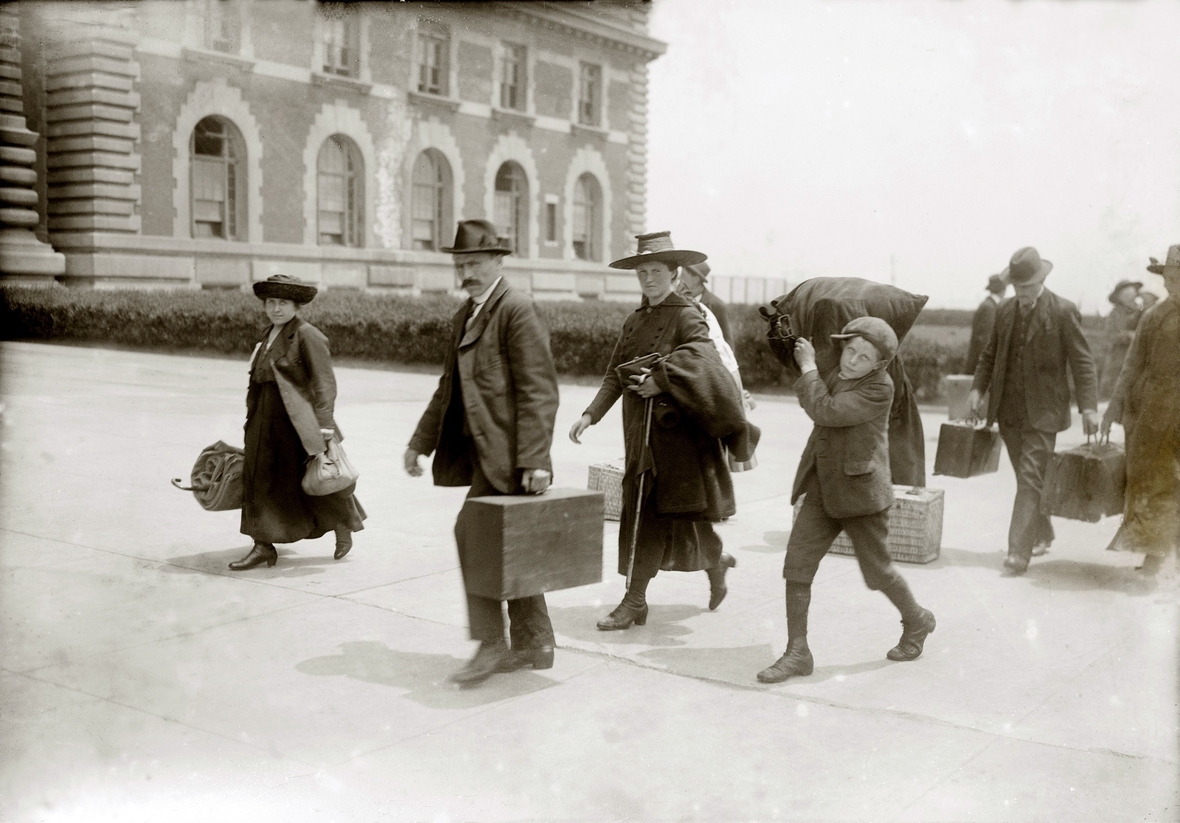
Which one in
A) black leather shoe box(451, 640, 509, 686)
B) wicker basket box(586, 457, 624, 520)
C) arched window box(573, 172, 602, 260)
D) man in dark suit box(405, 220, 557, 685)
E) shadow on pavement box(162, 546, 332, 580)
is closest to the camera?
black leather shoe box(451, 640, 509, 686)

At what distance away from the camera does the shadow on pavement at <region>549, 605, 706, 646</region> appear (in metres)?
5.51

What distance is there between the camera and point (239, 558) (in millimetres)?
6816

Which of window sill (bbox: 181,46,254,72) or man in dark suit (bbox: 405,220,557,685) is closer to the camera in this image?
man in dark suit (bbox: 405,220,557,685)

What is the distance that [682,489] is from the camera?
552 cm

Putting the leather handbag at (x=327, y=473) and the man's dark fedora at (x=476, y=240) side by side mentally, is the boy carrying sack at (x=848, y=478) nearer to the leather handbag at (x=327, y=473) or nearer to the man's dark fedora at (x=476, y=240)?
the man's dark fedora at (x=476, y=240)

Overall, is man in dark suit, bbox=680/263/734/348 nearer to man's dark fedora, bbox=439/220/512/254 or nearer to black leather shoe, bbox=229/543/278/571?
man's dark fedora, bbox=439/220/512/254

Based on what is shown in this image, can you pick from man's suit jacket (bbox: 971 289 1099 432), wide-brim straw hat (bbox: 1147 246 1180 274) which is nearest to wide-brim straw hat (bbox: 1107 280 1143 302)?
man's suit jacket (bbox: 971 289 1099 432)

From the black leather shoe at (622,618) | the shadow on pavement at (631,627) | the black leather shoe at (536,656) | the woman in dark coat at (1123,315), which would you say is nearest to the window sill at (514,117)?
the woman in dark coat at (1123,315)

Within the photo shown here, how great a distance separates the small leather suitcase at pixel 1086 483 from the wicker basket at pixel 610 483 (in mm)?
2715

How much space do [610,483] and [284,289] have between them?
8.66 feet

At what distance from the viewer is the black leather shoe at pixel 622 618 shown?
567 cm

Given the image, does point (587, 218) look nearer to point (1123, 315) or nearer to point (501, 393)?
point (1123, 315)

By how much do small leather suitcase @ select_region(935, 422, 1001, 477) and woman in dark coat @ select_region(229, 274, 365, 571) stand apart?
3.60 metres

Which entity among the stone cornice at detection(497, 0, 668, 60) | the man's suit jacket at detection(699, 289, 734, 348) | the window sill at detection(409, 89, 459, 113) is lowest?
the man's suit jacket at detection(699, 289, 734, 348)
